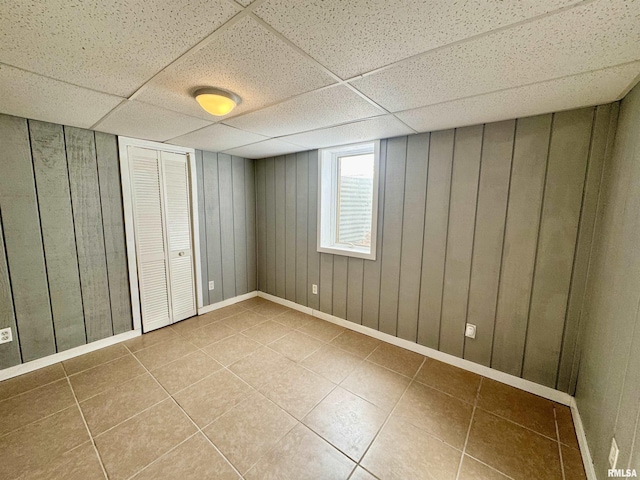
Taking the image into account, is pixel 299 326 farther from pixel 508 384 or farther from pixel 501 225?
pixel 501 225

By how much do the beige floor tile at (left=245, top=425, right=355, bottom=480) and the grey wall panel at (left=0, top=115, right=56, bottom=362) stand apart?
231 cm

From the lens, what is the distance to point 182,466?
1.41m

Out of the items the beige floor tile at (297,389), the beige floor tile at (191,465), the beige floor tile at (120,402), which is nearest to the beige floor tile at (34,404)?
the beige floor tile at (120,402)

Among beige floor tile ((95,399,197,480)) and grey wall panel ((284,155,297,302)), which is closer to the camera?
beige floor tile ((95,399,197,480))

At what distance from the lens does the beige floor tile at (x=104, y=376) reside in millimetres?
1994

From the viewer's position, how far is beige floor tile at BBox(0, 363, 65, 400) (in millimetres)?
1970

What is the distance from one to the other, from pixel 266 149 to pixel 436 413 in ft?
10.2

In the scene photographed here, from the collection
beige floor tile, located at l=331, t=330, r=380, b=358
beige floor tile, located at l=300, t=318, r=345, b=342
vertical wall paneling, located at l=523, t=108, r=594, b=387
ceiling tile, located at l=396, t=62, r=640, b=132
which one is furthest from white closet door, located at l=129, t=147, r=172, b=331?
vertical wall paneling, located at l=523, t=108, r=594, b=387

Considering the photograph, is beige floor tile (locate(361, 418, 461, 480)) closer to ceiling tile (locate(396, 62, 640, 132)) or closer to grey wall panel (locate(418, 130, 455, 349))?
grey wall panel (locate(418, 130, 455, 349))

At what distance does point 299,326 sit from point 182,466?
70.7 inches

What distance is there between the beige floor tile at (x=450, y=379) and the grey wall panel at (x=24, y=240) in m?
3.34

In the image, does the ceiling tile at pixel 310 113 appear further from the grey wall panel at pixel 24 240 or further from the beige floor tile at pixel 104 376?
the beige floor tile at pixel 104 376

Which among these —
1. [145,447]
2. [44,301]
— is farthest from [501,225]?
[44,301]

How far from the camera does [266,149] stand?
3.18m
